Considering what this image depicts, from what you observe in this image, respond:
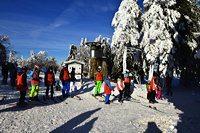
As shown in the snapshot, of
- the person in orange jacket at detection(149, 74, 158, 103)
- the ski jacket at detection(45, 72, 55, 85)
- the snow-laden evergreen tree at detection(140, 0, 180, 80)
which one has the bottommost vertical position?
the person in orange jacket at detection(149, 74, 158, 103)

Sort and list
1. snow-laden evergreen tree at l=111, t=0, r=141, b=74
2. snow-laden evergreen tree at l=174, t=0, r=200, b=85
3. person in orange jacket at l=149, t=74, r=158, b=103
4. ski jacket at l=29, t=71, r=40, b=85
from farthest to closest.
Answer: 1. snow-laden evergreen tree at l=174, t=0, r=200, b=85
2. snow-laden evergreen tree at l=111, t=0, r=141, b=74
3. person in orange jacket at l=149, t=74, r=158, b=103
4. ski jacket at l=29, t=71, r=40, b=85

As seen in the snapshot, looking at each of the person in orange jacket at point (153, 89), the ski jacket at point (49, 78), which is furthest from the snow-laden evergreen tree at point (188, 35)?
the ski jacket at point (49, 78)

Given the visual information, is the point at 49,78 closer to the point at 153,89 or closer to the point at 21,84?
the point at 21,84

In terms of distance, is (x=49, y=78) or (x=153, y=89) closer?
(x=49, y=78)

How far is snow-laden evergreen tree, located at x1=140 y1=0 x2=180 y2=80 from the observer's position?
1745 centimetres

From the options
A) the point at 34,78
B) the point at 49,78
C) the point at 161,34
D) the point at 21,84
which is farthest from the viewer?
the point at 161,34

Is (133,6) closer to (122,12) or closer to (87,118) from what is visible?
(122,12)

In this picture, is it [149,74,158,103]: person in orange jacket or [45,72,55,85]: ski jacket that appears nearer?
[45,72,55,85]: ski jacket

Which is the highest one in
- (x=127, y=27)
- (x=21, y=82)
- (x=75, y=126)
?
(x=127, y=27)

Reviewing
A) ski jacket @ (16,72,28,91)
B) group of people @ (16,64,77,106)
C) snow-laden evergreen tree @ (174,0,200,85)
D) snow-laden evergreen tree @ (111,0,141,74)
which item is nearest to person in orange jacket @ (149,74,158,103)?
group of people @ (16,64,77,106)

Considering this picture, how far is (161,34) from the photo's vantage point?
57.0 feet

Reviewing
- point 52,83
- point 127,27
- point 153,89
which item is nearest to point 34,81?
point 52,83

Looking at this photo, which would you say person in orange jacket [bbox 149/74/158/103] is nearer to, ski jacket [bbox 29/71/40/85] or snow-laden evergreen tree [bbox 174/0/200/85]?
ski jacket [bbox 29/71/40/85]

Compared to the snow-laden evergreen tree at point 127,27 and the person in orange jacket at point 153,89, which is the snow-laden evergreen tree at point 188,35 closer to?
the snow-laden evergreen tree at point 127,27
